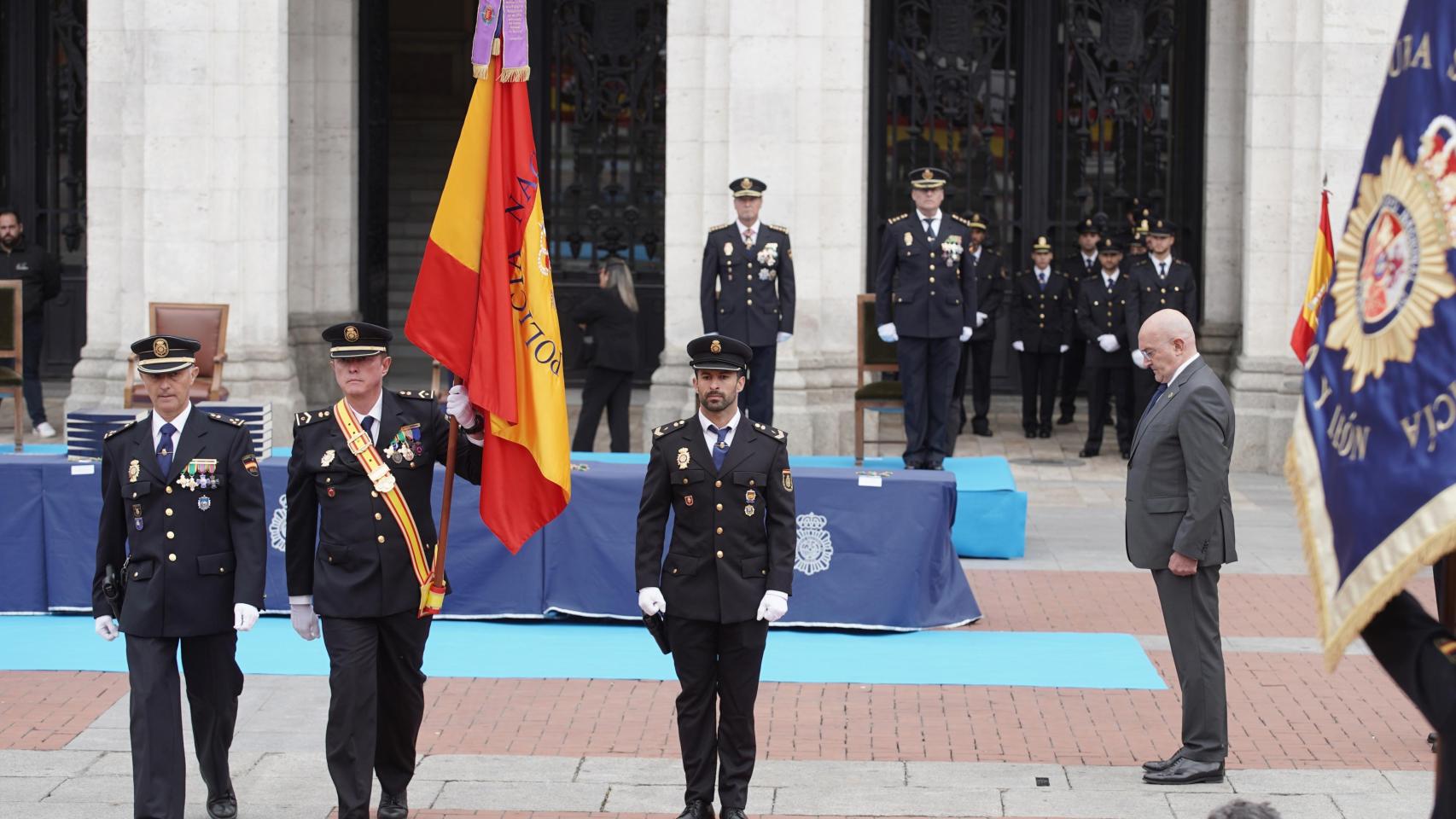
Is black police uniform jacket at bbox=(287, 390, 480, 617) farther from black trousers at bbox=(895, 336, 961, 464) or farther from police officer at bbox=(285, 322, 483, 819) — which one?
black trousers at bbox=(895, 336, 961, 464)

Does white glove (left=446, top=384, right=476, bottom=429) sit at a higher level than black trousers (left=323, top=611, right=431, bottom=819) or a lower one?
higher

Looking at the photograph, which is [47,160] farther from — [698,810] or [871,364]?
[698,810]

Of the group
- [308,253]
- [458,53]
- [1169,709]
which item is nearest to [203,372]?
[308,253]

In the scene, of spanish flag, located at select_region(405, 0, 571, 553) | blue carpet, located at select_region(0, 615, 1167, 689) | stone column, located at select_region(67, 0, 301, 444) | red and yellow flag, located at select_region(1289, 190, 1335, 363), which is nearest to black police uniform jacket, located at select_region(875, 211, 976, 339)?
red and yellow flag, located at select_region(1289, 190, 1335, 363)

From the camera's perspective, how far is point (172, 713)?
273 inches

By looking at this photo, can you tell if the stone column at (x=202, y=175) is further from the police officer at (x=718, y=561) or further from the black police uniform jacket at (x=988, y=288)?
the police officer at (x=718, y=561)

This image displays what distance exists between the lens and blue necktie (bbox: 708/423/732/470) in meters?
7.11

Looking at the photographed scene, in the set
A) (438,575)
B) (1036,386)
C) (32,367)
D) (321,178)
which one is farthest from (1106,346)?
(438,575)

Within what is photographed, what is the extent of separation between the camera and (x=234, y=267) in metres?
16.3

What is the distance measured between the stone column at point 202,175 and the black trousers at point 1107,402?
6773 mm

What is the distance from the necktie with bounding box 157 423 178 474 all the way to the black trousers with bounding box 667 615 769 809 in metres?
1.84

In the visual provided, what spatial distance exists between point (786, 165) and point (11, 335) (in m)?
6.21

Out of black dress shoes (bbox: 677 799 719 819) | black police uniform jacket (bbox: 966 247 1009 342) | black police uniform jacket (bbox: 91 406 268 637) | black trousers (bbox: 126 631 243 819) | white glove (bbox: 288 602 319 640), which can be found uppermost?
black police uniform jacket (bbox: 966 247 1009 342)

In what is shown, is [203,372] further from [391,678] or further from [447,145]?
[447,145]
